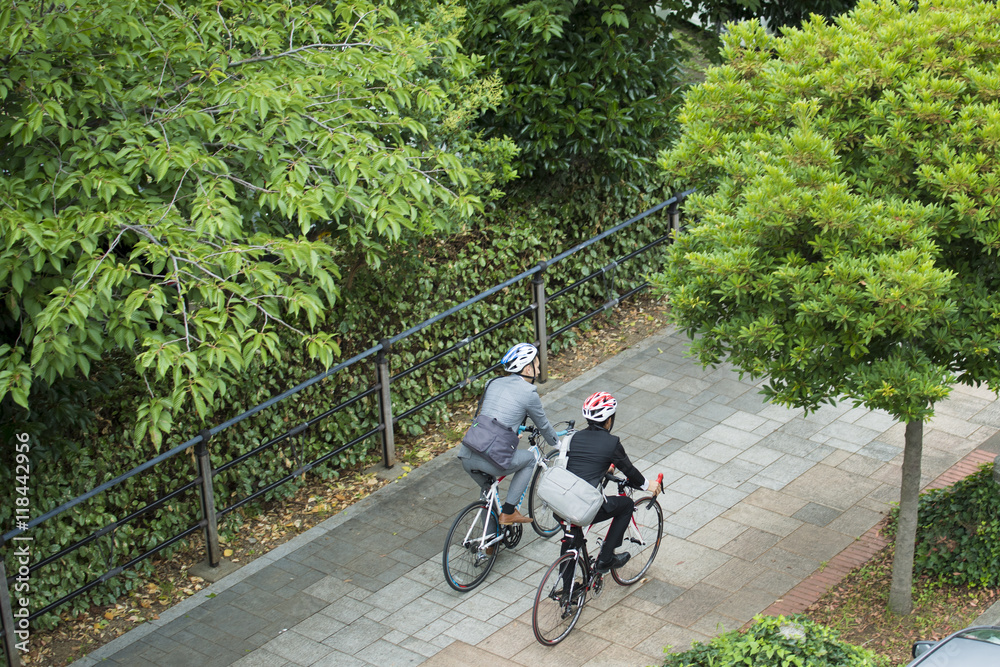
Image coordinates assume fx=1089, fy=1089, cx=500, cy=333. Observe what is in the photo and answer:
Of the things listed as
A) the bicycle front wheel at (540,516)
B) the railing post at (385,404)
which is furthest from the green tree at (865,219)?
the railing post at (385,404)

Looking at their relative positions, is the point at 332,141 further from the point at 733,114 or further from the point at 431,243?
the point at 431,243

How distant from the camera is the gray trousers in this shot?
28.0 feet

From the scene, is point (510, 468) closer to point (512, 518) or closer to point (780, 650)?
point (512, 518)

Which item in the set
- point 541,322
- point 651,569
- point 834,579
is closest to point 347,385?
point 541,322

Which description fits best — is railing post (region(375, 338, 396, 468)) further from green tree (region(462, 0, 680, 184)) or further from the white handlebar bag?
green tree (region(462, 0, 680, 184))

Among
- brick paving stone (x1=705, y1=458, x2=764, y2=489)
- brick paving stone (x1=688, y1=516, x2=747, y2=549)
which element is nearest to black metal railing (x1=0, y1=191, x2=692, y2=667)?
brick paving stone (x1=705, y1=458, x2=764, y2=489)

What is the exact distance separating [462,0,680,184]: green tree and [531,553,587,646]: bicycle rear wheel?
5.92 m

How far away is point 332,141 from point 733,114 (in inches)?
113

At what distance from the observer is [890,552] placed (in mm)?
8914

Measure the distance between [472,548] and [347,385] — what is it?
9.06 feet

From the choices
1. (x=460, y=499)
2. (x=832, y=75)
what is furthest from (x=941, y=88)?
(x=460, y=499)

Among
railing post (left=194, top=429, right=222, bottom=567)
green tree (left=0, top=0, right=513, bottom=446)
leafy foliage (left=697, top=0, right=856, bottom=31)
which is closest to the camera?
green tree (left=0, top=0, right=513, bottom=446)

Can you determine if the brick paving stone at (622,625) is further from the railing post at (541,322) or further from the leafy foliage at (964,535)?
the railing post at (541,322)

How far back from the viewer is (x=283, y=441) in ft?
33.9
